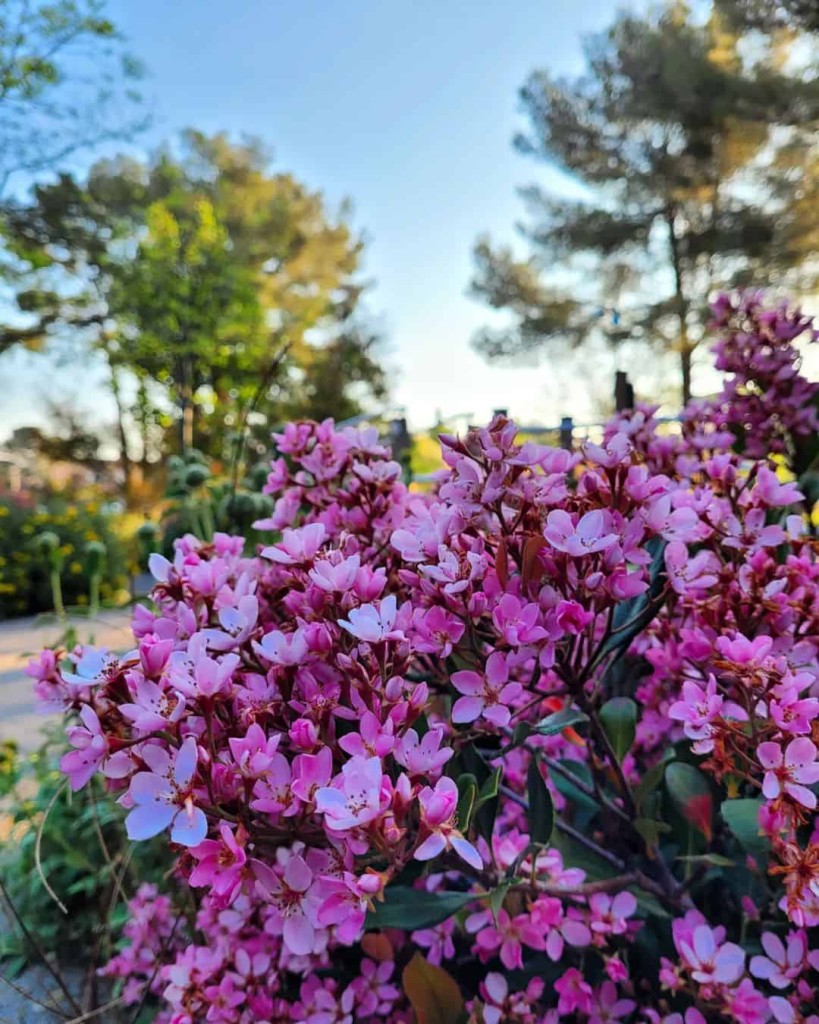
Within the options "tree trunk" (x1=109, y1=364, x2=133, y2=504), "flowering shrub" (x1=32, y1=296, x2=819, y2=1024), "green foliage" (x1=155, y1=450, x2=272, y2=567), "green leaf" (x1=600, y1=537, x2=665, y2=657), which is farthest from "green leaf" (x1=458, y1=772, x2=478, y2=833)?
"tree trunk" (x1=109, y1=364, x2=133, y2=504)

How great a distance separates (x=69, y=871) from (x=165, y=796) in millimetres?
848

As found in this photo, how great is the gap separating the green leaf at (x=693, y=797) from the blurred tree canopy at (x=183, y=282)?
693 centimetres

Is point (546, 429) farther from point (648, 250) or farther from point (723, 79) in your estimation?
point (648, 250)

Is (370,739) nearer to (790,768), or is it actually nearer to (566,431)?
(790,768)

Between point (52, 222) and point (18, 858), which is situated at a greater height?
point (52, 222)

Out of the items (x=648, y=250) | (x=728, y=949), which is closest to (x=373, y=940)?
(x=728, y=949)

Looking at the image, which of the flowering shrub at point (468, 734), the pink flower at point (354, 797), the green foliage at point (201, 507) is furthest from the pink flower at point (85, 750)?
the green foliage at point (201, 507)

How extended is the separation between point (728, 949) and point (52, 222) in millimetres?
10435

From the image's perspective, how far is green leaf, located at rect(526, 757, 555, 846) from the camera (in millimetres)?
387

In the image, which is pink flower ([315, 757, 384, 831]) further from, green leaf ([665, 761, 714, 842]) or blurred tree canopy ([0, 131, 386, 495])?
blurred tree canopy ([0, 131, 386, 495])

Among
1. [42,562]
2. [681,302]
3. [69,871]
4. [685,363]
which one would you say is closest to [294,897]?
[69,871]

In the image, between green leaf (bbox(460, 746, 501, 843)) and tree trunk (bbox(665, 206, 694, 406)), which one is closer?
green leaf (bbox(460, 746, 501, 843))

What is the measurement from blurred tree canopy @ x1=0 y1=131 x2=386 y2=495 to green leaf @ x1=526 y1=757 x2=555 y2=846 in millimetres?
6984

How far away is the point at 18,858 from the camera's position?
3.05 feet
